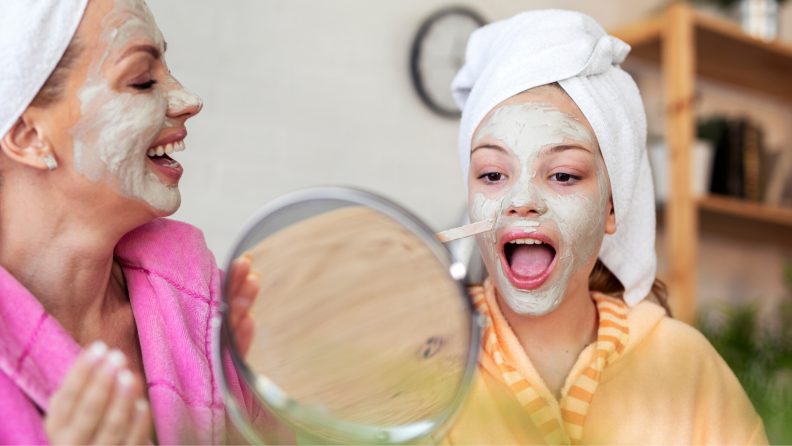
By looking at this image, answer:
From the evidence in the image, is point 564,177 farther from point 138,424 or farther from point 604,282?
point 138,424

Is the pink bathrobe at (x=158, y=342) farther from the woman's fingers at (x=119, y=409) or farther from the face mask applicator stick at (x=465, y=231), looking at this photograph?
the face mask applicator stick at (x=465, y=231)

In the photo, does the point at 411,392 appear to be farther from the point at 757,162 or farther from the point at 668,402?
the point at 757,162

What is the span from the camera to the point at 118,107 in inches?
25.8

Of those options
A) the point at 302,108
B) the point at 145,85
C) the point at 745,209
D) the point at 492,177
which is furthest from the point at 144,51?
the point at 745,209

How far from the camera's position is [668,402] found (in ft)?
2.60

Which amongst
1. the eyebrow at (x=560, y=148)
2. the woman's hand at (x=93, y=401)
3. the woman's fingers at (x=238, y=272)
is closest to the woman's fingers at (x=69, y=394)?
the woman's hand at (x=93, y=401)

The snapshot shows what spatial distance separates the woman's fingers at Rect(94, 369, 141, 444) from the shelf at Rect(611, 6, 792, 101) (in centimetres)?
181

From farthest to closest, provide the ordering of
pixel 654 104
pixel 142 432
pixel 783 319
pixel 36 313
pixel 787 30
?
pixel 787 30 < pixel 654 104 < pixel 783 319 < pixel 36 313 < pixel 142 432

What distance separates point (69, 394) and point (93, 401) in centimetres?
2

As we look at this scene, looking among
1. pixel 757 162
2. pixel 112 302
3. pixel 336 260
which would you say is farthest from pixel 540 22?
pixel 757 162

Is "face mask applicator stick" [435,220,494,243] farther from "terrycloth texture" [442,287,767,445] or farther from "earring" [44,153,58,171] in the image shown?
"earring" [44,153,58,171]

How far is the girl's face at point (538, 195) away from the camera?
0.76 metres

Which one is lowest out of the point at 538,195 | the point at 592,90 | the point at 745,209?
the point at 745,209

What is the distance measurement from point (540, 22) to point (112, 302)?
60 centimetres
